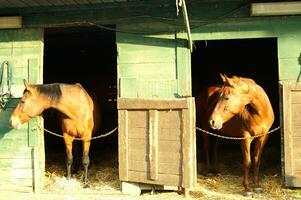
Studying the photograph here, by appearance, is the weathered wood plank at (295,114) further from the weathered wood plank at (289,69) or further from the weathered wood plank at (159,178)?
the weathered wood plank at (159,178)

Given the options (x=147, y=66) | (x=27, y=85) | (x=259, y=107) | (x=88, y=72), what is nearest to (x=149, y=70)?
(x=147, y=66)

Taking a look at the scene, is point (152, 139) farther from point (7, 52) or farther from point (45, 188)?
point (7, 52)

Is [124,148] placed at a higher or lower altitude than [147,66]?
lower

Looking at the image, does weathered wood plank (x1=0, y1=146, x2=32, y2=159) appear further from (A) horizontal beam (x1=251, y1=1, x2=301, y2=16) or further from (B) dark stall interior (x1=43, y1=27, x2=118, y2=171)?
(A) horizontal beam (x1=251, y1=1, x2=301, y2=16)

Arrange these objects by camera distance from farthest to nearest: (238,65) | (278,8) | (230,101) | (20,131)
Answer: (238,65) → (20,131) → (278,8) → (230,101)

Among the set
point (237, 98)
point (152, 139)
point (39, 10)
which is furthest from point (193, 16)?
point (39, 10)

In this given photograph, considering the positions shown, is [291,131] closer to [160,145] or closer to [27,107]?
[160,145]

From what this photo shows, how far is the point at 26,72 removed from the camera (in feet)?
22.1

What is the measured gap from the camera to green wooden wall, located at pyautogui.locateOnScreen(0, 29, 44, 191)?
6.61m

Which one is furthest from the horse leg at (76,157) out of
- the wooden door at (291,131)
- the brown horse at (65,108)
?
the wooden door at (291,131)

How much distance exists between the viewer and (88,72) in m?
11.3

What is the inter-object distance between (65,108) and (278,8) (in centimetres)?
369

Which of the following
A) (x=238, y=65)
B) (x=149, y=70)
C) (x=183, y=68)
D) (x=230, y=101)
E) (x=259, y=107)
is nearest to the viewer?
(x=230, y=101)

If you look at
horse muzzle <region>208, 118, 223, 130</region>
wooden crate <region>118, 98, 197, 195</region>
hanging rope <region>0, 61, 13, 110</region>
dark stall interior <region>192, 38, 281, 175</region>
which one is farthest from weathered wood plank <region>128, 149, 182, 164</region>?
dark stall interior <region>192, 38, 281, 175</region>
